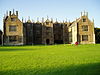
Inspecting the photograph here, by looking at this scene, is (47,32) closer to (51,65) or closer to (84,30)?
(84,30)

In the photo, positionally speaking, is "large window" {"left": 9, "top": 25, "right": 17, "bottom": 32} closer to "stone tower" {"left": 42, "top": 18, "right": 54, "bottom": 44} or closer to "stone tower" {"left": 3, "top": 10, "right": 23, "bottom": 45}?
"stone tower" {"left": 3, "top": 10, "right": 23, "bottom": 45}

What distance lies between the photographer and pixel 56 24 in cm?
6444

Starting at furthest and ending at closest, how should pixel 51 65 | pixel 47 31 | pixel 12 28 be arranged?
pixel 47 31 → pixel 12 28 → pixel 51 65

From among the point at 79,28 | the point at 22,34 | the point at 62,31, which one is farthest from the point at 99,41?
the point at 22,34

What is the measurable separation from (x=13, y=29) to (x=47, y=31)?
1495 centimetres

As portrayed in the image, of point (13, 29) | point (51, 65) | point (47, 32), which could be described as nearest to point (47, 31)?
point (47, 32)

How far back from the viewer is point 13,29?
5134 cm

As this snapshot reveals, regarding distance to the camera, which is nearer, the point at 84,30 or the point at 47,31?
the point at 84,30

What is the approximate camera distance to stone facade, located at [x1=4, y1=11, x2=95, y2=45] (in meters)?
50.8

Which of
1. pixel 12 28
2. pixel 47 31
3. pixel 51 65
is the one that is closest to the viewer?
pixel 51 65

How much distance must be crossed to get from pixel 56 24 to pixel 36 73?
189ft

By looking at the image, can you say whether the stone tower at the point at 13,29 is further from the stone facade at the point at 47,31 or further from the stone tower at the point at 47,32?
the stone tower at the point at 47,32

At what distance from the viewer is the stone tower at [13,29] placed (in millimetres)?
50344

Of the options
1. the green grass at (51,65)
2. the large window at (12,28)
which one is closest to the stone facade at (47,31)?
the large window at (12,28)
